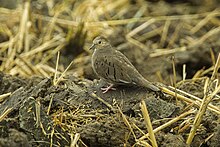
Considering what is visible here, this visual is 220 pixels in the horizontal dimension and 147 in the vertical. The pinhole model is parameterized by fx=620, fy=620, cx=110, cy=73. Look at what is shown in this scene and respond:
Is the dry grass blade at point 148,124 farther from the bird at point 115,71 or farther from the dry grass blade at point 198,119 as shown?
the bird at point 115,71

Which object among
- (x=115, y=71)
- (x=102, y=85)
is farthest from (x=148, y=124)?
(x=102, y=85)

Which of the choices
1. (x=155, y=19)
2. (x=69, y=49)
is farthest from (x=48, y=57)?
(x=155, y=19)

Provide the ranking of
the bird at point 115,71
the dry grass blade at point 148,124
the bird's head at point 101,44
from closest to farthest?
the dry grass blade at point 148,124 < the bird at point 115,71 < the bird's head at point 101,44

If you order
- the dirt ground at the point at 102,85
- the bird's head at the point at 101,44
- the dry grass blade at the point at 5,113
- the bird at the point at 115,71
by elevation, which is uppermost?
the bird's head at the point at 101,44

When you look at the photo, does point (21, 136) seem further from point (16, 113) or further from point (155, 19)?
point (155, 19)

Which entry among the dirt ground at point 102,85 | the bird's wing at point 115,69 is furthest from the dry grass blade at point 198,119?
the bird's wing at point 115,69

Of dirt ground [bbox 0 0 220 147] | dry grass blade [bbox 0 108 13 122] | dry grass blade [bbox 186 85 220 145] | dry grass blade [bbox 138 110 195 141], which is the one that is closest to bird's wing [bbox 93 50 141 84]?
dirt ground [bbox 0 0 220 147]

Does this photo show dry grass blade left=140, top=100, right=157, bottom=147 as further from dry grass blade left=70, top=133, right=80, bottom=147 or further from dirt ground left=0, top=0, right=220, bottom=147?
dry grass blade left=70, top=133, right=80, bottom=147
